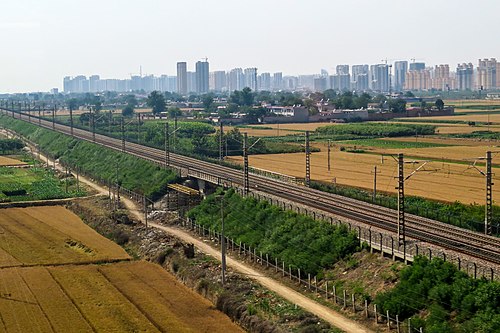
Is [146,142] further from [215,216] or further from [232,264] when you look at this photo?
[232,264]

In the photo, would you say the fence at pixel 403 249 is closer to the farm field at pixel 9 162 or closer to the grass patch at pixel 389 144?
the grass patch at pixel 389 144

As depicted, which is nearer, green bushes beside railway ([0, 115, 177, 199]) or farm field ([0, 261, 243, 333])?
farm field ([0, 261, 243, 333])

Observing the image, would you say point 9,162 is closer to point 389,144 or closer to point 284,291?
point 389,144

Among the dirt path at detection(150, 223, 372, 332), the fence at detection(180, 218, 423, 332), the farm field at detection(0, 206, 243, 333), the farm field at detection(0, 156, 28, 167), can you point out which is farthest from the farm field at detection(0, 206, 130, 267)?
the farm field at detection(0, 156, 28, 167)

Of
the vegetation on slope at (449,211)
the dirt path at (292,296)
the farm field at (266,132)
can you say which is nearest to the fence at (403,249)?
the dirt path at (292,296)

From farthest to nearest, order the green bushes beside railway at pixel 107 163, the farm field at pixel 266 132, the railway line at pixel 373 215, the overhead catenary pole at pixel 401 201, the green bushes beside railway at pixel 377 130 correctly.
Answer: the farm field at pixel 266 132 < the green bushes beside railway at pixel 377 130 < the green bushes beside railway at pixel 107 163 < the railway line at pixel 373 215 < the overhead catenary pole at pixel 401 201

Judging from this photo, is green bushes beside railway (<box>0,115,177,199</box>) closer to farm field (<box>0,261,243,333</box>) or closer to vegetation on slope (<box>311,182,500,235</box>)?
vegetation on slope (<box>311,182,500,235</box>)

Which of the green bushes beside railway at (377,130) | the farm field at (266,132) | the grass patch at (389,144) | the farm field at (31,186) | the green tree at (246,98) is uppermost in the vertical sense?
the green tree at (246,98)
